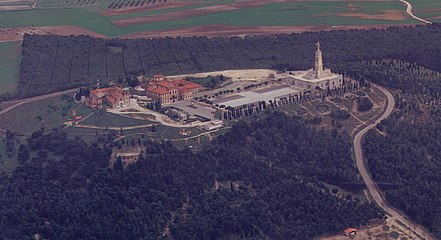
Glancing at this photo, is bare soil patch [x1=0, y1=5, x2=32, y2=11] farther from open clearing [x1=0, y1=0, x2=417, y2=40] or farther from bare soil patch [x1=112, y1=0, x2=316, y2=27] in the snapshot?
bare soil patch [x1=112, y1=0, x2=316, y2=27]

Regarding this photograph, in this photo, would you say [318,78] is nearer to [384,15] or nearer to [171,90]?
[171,90]

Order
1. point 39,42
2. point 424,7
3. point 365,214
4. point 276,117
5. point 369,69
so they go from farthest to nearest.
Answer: point 424,7 → point 39,42 → point 369,69 → point 276,117 → point 365,214

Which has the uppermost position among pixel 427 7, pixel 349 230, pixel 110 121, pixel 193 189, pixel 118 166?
pixel 110 121

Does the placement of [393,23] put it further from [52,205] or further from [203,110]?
[52,205]

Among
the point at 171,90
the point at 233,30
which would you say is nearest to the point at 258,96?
the point at 171,90

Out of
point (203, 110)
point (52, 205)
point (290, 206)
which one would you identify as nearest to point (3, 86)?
point (203, 110)

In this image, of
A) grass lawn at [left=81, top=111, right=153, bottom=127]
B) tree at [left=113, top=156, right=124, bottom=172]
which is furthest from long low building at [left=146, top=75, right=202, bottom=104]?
tree at [left=113, top=156, right=124, bottom=172]
